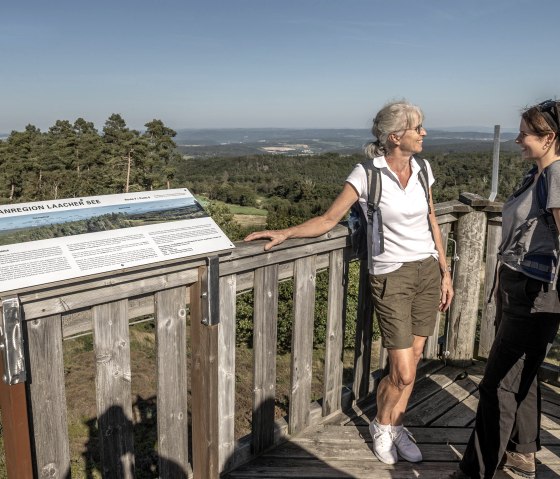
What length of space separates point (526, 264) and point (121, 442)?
1.73 m

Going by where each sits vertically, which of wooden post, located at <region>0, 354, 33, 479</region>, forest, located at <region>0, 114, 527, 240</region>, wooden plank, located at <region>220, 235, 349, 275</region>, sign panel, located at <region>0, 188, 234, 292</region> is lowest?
forest, located at <region>0, 114, 527, 240</region>

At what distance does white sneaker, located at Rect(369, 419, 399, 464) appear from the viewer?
8.91ft

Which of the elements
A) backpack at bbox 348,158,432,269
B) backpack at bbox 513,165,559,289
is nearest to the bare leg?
backpack at bbox 348,158,432,269

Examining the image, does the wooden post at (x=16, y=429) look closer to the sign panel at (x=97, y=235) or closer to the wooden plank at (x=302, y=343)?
the sign panel at (x=97, y=235)

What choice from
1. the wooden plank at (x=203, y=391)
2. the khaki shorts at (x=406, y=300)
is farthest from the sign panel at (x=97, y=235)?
the khaki shorts at (x=406, y=300)

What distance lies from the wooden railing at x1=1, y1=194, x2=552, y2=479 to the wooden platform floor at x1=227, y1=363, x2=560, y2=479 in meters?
0.09

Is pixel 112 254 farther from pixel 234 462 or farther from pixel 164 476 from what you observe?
pixel 234 462

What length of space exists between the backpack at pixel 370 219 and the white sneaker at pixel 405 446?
2.94ft

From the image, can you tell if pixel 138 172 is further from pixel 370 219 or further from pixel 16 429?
pixel 16 429

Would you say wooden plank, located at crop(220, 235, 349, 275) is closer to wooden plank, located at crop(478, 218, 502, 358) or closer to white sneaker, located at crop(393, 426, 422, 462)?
white sneaker, located at crop(393, 426, 422, 462)

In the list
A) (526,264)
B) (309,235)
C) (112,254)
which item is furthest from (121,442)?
(526,264)

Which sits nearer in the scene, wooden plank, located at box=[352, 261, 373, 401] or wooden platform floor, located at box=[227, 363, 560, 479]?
wooden platform floor, located at box=[227, 363, 560, 479]

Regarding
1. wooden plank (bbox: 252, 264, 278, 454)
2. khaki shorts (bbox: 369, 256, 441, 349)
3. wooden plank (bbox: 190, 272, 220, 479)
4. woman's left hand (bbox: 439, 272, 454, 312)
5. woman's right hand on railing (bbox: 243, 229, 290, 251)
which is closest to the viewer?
wooden plank (bbox: 190, 272, 220, 479)

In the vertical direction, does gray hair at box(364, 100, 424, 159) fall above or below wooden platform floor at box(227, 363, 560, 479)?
above
